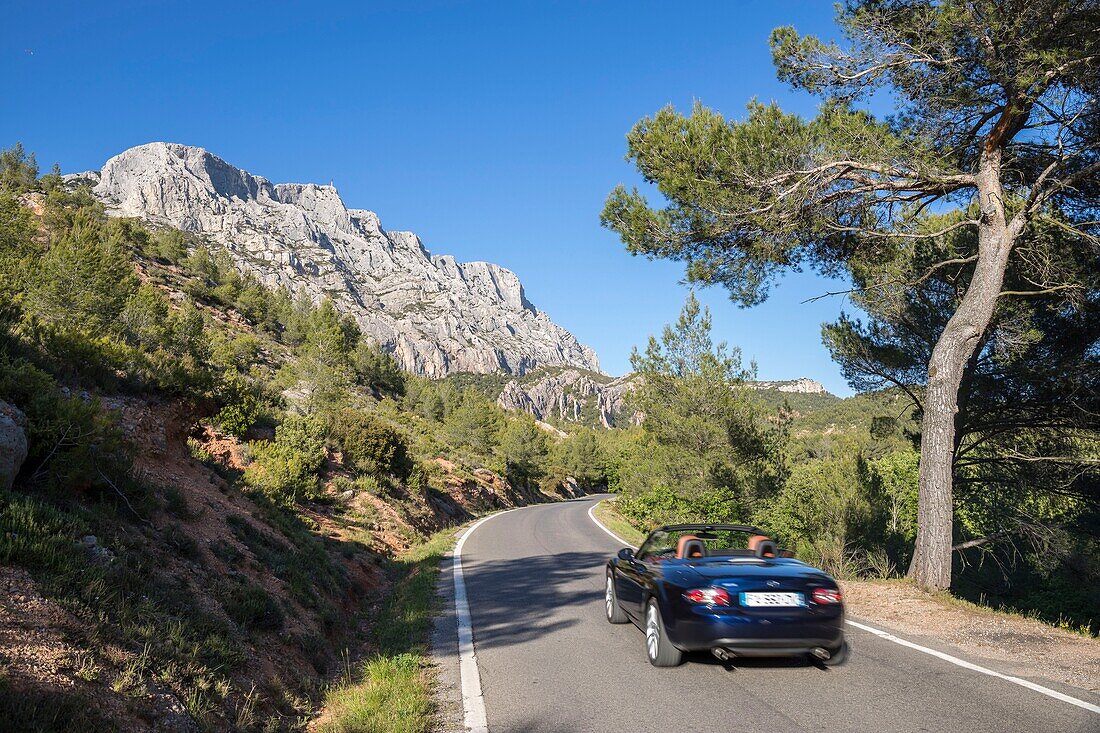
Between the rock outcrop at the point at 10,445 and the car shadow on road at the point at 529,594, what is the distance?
4.42 metres

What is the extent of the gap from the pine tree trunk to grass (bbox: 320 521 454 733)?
714 centimetres

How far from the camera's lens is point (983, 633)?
6344 millimetres

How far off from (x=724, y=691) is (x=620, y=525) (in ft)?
59.7

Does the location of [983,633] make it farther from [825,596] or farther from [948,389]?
[948,389]

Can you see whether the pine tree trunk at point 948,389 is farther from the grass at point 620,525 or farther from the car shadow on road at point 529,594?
the grass at point 620,525

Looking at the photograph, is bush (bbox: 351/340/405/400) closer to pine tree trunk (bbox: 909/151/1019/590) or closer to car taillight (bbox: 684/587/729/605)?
pine tree trunk (bbox: 909/151/1019/590)

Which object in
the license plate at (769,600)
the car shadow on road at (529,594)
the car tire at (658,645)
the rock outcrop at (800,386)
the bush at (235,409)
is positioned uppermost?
the rock outcrop at (800,386)

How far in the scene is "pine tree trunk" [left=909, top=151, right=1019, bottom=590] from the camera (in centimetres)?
862

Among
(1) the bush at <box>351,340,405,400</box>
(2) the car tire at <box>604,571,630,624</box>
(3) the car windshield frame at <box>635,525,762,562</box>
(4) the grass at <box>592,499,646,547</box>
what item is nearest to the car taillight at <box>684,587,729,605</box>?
(3) the car windshield frame at <box>635,525,762,562</box>

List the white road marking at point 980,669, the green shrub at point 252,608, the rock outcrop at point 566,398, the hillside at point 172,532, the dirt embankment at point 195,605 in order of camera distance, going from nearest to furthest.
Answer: the dirt embankment at point 195,605
the hillside at point 172,532
the white road marking at point 980,669
the green shrub at point 252,608
the rock outcrop at point 566,398

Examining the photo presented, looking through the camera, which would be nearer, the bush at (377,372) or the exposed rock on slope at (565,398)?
the bush at (377,372)

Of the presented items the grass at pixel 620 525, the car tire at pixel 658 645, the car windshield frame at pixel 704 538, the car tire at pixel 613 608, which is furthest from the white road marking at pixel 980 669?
the grass at pixel 620 525

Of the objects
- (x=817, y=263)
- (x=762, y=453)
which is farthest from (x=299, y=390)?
(x=817, y=263)

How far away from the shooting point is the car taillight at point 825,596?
4.80 meters
